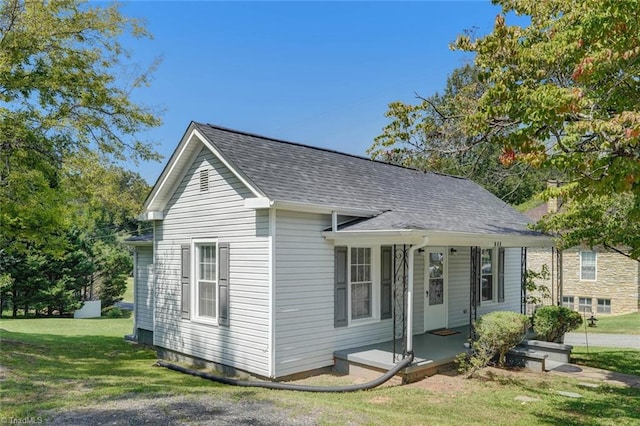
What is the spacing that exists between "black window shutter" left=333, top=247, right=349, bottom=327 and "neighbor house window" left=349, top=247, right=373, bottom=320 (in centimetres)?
17

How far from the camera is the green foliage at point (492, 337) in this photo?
8516mm

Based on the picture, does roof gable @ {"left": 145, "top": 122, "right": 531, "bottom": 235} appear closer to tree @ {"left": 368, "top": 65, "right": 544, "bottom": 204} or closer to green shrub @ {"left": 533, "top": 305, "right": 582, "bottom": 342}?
tree @ {"left": 368, "top": 65, "right": 544, "bottom": 204}

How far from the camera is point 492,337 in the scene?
857 cm

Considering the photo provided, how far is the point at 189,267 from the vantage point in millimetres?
10156

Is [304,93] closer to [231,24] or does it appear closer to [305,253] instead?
[231,24]

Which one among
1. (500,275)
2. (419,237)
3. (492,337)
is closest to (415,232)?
(419,237)

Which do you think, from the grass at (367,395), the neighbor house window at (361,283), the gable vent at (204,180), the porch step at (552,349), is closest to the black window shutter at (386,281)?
the neighbor house window at (361,283)

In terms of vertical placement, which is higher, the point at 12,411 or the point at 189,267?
the point at 189,267

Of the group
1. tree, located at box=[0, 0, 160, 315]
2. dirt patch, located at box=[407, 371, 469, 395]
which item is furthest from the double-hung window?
dirt patch, located at box=[407, 371, 469, 395]

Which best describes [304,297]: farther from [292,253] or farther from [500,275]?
[500,275]

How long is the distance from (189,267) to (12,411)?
478cm

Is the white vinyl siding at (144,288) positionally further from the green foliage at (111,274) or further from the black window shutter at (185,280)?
the green foliage at (111,274)

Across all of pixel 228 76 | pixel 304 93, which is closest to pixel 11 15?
pixel 228 76

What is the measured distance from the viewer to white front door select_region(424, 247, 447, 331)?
11.4 m
